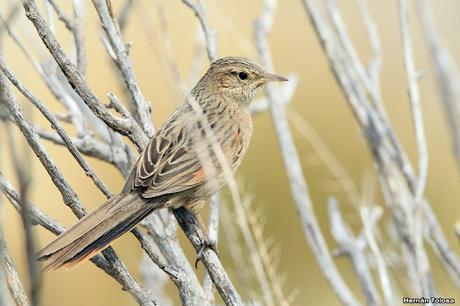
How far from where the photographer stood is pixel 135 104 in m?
3.71

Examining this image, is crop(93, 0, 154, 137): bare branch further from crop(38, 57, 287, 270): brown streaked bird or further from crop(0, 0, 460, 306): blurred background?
crop(0, 0, 460, 306): blurred background

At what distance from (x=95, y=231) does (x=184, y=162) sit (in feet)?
3.16

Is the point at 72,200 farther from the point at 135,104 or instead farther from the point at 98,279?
the point at 98,279

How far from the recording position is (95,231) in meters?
3.33

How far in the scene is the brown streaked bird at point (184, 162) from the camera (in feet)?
10.7

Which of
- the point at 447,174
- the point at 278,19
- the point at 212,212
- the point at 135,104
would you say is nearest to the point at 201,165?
the point at 212,212

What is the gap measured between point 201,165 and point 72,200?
127 cm

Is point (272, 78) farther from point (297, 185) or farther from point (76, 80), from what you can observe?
point (76, 80)

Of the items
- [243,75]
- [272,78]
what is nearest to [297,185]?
[272,78]

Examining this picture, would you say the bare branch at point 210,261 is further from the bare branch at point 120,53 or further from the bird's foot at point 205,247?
the bare branch at point 120,53

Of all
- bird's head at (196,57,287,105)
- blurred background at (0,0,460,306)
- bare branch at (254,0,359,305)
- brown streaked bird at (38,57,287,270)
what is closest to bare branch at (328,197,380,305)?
bare branch at (254,0,359,305)

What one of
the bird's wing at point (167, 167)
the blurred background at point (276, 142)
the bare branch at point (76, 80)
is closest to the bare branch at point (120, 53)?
the bare branch at point (76, 80)

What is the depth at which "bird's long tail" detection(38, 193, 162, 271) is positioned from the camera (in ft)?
10.2

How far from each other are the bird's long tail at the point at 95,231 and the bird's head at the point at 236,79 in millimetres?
1311
